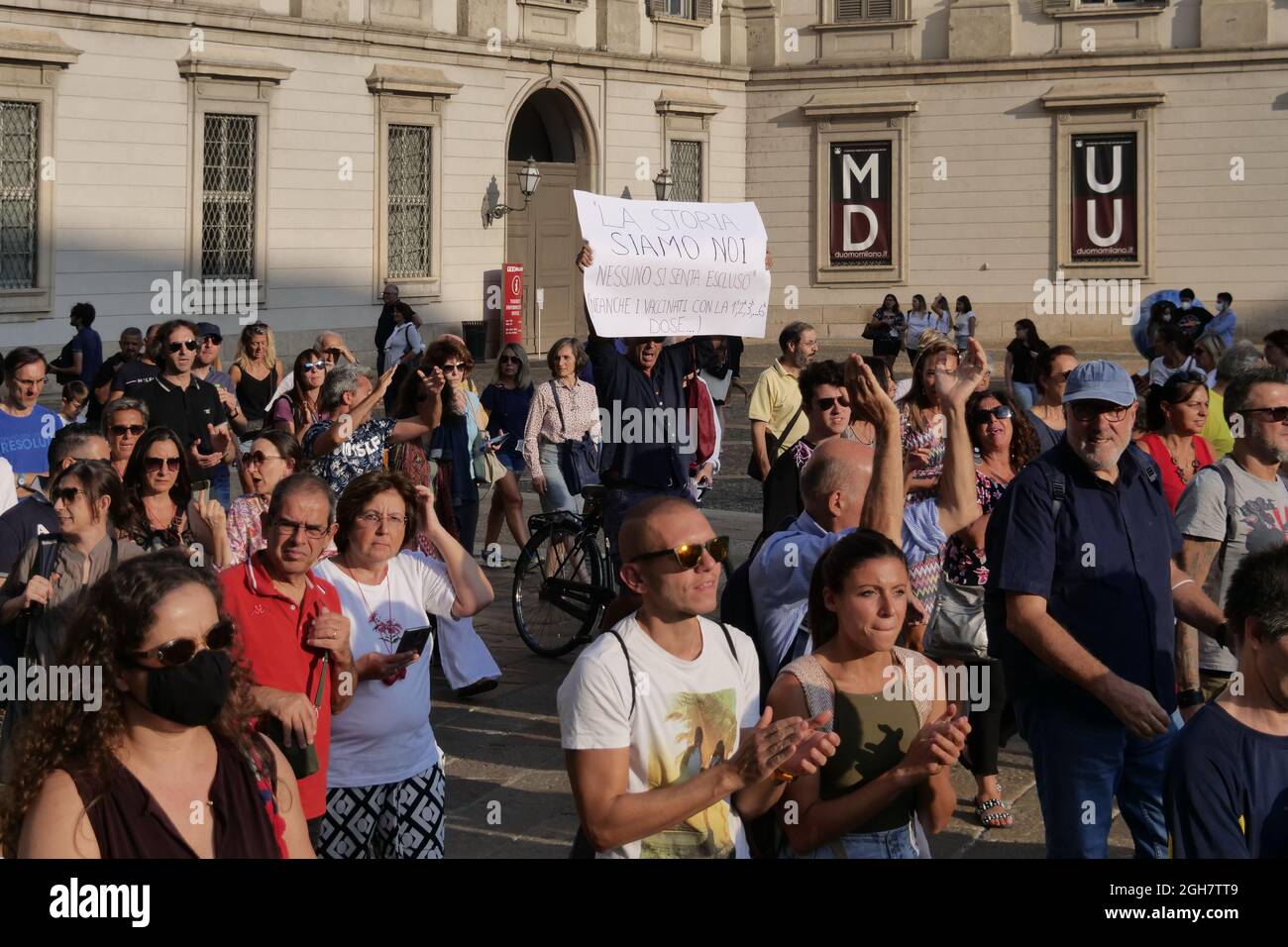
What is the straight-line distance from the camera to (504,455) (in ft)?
39.9

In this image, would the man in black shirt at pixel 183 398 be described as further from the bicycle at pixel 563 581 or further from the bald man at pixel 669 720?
the bald man at pixel 669 720

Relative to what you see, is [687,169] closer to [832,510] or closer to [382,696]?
[832,510]

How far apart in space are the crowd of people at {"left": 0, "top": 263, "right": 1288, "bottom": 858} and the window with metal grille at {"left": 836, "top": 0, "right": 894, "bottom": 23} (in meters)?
25.6

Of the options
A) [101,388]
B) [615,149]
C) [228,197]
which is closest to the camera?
[101,388]

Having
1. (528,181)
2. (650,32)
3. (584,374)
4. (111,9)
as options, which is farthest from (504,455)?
(650,32)

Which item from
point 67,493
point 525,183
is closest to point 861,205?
point 525,183

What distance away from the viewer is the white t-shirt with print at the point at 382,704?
4.98 metres

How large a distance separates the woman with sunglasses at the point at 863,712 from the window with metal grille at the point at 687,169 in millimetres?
28787

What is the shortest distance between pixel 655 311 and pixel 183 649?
5.66 m

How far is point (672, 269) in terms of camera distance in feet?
28.8

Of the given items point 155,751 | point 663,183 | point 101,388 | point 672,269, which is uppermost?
point 663,183
